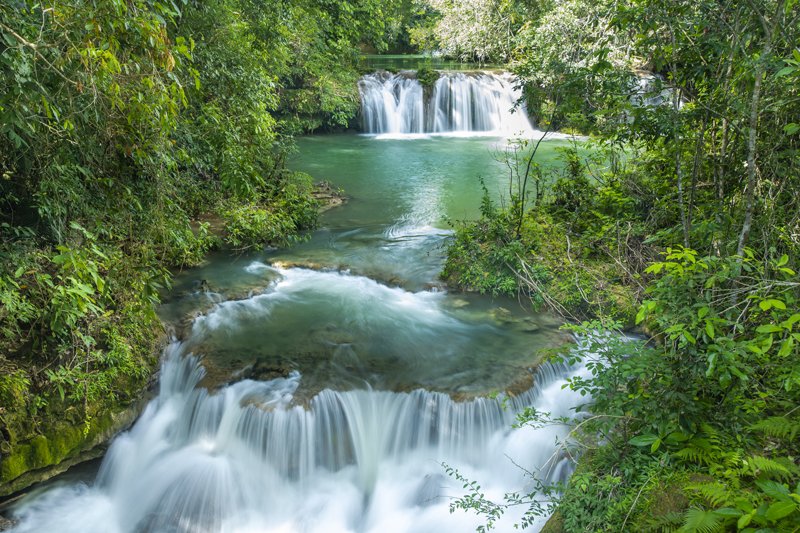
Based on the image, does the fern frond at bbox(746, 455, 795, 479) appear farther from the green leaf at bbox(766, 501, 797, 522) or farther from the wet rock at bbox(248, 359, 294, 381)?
the wet rock at bbox(248, 359, 294, 381)

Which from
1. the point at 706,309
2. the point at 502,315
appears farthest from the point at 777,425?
the point at 502,315

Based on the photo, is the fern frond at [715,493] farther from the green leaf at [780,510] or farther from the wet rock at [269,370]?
the wet rock at [269,370]

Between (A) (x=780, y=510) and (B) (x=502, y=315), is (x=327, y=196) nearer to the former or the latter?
(B) (x=502, y=315)

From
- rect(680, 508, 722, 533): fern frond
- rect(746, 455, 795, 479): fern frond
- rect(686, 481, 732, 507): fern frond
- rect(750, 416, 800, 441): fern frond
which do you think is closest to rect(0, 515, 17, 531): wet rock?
rect(680, 508, 722, 533): fern frond

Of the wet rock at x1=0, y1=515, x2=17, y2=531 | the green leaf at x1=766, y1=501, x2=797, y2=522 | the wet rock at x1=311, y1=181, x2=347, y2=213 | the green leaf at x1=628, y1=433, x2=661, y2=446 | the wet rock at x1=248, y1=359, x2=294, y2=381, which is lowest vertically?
the wet rock at x1=0, y1=515, x2=17, y2=531

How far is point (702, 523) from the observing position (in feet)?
9.04

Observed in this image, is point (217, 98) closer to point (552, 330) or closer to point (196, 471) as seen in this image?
point (196, 471)

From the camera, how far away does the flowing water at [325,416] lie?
4.95m

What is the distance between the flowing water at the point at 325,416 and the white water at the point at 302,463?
1cm

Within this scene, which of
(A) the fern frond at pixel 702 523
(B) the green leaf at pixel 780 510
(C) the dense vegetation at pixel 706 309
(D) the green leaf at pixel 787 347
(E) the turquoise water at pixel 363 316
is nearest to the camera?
(B) the green leaf at pixel 780 510

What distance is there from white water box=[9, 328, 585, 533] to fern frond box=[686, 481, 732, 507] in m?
1.88

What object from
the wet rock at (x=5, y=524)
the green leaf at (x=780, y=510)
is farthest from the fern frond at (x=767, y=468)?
the wet rock at (x=5, y=524)

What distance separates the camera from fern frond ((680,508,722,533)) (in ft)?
8.98

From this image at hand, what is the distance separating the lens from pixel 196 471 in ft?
17.0
